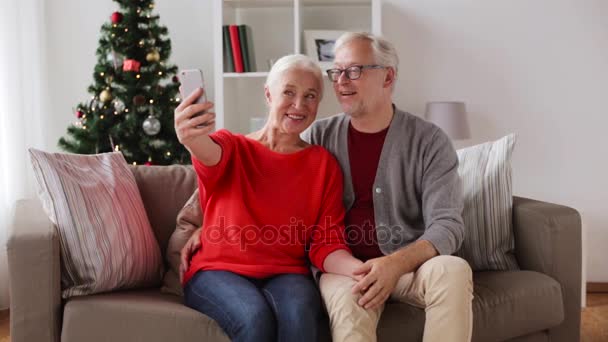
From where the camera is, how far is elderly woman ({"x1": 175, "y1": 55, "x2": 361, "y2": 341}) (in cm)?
186

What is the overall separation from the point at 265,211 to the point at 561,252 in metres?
0.98

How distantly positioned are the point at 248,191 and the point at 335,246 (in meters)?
0.29

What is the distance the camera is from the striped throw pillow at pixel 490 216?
2361mm

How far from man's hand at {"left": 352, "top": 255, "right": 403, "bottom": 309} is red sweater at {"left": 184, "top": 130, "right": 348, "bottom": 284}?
0.17 metres

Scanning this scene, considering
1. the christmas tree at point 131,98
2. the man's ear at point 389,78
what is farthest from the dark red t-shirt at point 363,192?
the christmas tree at point 131,98

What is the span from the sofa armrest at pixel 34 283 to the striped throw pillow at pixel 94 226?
0.20ft

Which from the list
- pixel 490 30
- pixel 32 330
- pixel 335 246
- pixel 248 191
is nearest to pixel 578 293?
pixel 335 246

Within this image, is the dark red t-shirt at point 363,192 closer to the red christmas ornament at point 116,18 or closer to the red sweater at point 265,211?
the red sweater at point 265,211

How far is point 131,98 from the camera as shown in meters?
3.54

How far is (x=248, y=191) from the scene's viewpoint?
2.00 metres

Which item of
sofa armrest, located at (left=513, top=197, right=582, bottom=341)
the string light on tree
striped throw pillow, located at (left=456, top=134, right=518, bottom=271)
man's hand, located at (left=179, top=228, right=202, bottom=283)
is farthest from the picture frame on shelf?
man's hand, located at (left=179, top=228, right=202, bottom=283)

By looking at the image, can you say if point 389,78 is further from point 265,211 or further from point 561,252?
point 561,252

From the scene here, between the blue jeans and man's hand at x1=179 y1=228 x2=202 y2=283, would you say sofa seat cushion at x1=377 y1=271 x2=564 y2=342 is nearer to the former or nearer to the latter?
the blue jeans

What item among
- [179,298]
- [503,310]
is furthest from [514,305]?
[179,298]
